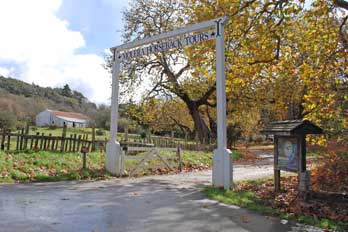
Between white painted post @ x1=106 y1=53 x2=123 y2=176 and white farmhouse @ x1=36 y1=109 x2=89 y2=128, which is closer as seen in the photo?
white painted post @ x1=106 y1=53 x2=123 y2=176

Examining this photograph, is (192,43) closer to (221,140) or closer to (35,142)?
(221,140)

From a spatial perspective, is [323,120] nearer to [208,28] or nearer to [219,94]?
[219,94]

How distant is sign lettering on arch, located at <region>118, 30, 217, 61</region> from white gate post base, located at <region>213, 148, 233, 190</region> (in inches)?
143

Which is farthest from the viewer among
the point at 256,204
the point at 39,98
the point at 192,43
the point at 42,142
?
the point at 39,98

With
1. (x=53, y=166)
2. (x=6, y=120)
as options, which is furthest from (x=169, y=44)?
(x=6, y=120)

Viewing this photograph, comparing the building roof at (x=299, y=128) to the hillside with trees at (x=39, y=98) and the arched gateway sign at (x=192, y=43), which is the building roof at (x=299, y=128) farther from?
the hillside with trees at (x=39, y=98)

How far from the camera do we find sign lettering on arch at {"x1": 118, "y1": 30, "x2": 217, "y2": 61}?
36.0 ft

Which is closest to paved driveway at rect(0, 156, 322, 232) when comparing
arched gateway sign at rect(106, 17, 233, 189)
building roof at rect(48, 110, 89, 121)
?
arched gateway sign at rect(106, 17, 233, 189)

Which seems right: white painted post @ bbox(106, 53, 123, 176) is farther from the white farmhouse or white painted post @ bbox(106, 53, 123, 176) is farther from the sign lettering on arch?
the white farmhouse

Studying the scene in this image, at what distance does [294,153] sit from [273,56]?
4.85 m

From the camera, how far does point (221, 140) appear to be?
10312 millimetres

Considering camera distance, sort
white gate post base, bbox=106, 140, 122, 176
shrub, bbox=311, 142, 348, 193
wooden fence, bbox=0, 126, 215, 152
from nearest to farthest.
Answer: shrub, bbox=311, 142, 348, 193 < white gate post base, bbox=106, 140, 122, 176 < wooden fence, bbox=0, 126, 215, 152

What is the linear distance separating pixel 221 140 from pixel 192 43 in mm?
3432

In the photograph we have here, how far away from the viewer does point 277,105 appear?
95.1 feet
